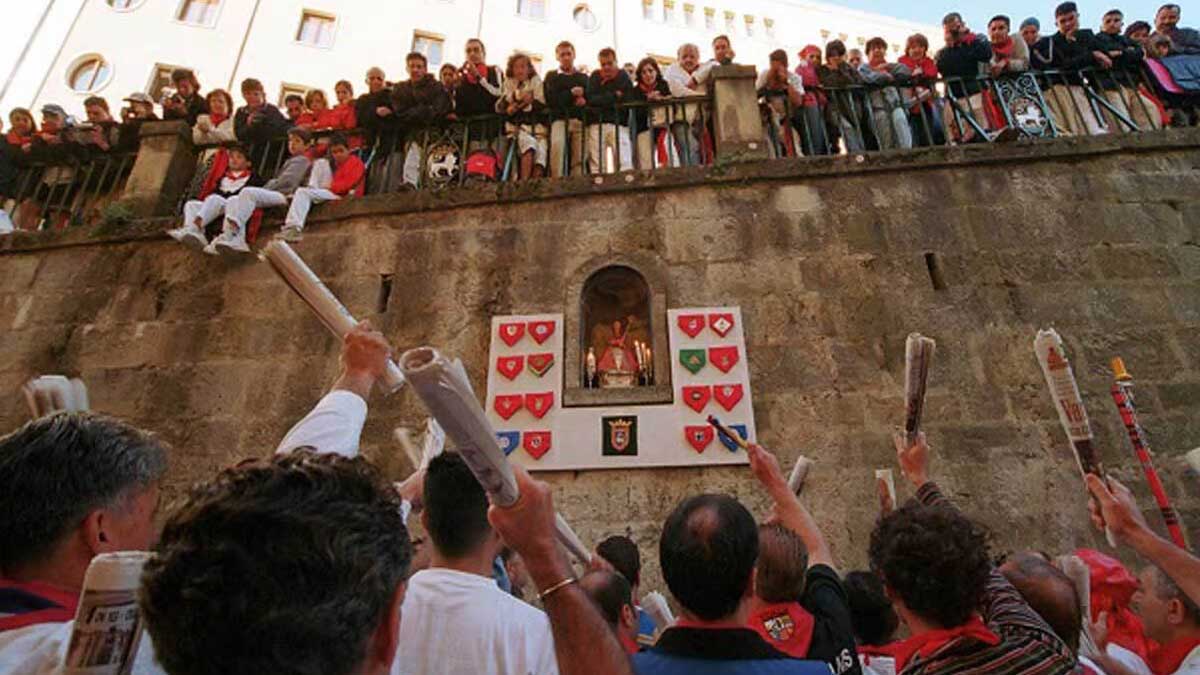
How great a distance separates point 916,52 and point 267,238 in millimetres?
7053

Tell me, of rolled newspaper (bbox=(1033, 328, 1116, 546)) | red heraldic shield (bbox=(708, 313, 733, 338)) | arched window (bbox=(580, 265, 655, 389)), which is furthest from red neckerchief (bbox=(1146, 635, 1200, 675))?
arched window (bbox=(580, 265, 655, 389))

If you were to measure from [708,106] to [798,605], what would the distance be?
237 inches

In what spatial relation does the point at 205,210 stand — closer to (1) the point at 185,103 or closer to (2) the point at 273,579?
(1) the point at 185,103

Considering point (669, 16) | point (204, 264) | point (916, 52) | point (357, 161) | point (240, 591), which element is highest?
point (669, 16)

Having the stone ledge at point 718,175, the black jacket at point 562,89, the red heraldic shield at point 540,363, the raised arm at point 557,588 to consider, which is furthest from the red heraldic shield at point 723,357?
the raised arm at point 557,588

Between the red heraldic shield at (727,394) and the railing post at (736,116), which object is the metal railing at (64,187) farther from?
the red heraldic shield at (727,394)

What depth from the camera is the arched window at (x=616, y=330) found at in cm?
592

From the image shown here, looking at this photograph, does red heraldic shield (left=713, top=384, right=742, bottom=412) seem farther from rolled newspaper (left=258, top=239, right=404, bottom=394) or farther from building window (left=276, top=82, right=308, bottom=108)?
building window (left=276, top=82, right=308, bottom=108)

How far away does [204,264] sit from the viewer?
6848mm

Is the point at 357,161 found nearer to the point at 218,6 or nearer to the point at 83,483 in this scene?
the point at 83,483

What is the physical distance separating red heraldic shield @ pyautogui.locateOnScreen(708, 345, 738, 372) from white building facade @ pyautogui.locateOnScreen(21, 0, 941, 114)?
18272 mm

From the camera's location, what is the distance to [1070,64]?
705 centimetres

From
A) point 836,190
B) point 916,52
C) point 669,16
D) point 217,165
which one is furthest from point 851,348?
point 669,16

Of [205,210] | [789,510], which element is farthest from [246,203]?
[789,510]
